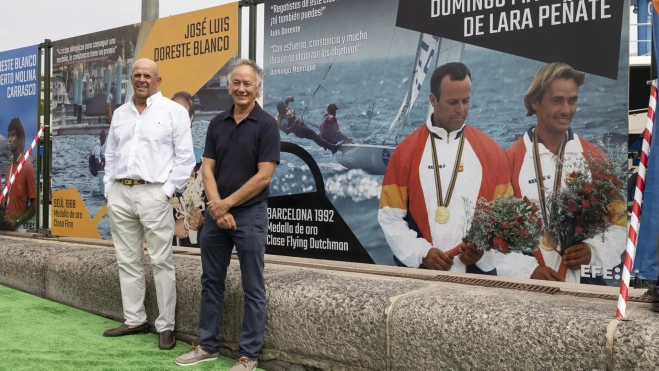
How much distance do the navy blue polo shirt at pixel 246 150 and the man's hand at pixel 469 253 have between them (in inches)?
45.4

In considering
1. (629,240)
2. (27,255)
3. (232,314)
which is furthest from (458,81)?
(27,255)

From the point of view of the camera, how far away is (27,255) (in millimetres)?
5777

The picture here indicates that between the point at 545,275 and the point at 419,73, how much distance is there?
4.46ft

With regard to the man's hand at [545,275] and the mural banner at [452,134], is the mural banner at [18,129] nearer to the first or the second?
the mural banner at [452,134]

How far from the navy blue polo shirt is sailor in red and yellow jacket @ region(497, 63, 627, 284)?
1294 millimetres

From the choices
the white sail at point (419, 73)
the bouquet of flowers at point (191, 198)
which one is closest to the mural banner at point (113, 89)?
the bouquet of flowers at point (191, 198)

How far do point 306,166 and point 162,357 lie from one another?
152cm

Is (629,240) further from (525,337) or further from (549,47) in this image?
(549,47)

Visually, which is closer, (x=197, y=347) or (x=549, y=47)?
(x=549, y=47)

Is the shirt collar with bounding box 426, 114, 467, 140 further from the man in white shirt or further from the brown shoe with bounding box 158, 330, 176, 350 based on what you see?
the brown shoe with bounding box 158, 330, 176, 350

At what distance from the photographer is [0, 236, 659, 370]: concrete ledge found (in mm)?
2850

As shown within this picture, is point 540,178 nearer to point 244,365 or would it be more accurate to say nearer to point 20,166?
point 244,365

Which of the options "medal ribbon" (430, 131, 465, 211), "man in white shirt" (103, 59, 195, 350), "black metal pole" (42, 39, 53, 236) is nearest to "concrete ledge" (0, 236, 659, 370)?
"man in white shirt" (103, 59, 195, 350)

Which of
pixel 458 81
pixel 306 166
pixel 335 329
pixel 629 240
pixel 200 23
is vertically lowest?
pixel 335 329
